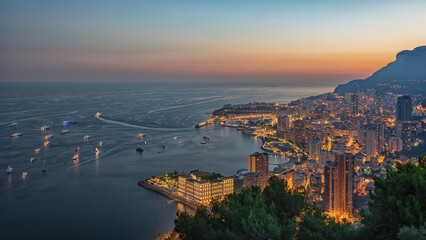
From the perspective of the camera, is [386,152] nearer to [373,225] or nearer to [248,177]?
[248,177]

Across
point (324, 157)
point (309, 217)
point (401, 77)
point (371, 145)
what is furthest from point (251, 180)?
point (401, 77)

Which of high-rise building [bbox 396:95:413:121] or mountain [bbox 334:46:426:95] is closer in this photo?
high-rise building [bbox 396:95:413:121]

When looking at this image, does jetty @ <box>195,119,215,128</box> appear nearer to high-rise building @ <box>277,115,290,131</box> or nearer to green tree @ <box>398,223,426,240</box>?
high-rise building @ <box>277,115,290,131</box>

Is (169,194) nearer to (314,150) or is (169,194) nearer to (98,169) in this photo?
(98,169)

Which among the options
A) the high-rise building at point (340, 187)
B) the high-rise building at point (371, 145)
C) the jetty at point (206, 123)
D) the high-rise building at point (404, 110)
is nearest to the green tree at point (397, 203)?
the high-rise building at point (340, 187)

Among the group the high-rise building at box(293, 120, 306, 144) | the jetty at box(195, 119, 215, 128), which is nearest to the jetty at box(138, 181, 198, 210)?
the high-rise building at box(293, 120, 306, 144)

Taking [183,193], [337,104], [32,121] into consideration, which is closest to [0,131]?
[32,121]
